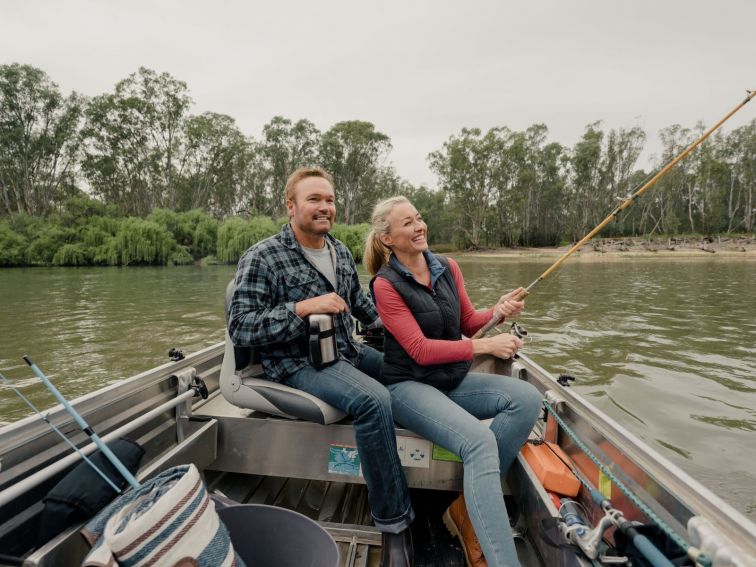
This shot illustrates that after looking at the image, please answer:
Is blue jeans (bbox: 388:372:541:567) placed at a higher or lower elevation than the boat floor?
higher

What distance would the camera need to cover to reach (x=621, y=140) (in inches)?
1842

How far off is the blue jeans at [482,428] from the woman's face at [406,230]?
74cm

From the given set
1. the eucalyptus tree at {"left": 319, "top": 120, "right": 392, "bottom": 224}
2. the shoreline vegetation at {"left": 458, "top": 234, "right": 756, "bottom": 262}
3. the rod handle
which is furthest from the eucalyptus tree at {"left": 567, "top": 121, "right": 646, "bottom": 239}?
the rod handle

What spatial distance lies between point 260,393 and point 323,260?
0.83 m

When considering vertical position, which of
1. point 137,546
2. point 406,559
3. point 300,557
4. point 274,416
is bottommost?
point 406,559

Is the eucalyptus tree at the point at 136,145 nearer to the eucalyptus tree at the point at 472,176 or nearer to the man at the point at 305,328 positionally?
the eucalyptus tree at the point at 472,176

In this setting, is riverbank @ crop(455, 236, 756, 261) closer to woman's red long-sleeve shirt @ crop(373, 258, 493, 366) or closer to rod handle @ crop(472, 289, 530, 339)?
rod handle @ crop(472, 289, 530, 339)

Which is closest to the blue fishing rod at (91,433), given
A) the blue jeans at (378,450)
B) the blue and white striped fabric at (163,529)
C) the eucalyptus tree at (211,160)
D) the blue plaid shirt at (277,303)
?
the blue and white striped fabric at (163,529)

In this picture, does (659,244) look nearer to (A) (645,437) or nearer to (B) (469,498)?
(A) (645,437)

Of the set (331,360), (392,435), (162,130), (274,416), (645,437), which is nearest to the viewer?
(392,435)

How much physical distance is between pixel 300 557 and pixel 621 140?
5592cm

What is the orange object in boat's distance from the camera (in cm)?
192

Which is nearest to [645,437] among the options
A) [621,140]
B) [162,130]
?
[162,130]

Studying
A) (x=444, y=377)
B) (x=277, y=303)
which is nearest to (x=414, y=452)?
(x=444, y=377)
